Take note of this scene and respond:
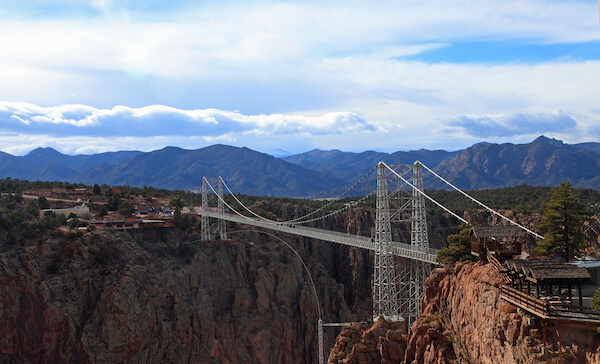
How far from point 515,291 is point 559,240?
7.86 meters

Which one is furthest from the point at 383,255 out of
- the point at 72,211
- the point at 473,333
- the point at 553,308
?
the point at 72,211

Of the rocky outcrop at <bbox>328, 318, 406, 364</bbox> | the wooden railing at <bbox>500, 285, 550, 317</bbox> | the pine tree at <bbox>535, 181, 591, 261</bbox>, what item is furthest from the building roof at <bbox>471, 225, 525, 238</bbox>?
the rocky outcrop at <bbox>328, 318, 406, 364</bbox>

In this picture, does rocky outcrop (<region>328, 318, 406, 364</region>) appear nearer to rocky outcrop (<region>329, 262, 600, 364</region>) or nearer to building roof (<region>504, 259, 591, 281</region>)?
rocky outcrop (<region>329, 262, 600, 364</region>)

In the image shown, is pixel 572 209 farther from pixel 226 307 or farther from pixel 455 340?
pixel 226 307

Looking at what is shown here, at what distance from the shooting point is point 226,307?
2574 inches

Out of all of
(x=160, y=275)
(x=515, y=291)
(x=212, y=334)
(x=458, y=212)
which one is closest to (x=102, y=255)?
(x=160, y=275)

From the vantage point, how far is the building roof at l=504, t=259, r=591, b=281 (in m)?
18.5

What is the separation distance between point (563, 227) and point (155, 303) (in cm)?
4217

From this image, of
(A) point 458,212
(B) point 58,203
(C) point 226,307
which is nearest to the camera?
(C) point 226,307

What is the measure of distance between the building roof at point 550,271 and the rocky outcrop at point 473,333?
4.63 feet

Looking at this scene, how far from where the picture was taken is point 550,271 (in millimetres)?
18875

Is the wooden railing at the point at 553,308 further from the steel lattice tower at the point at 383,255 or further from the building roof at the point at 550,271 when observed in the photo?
the steel lattice tower at the point at 383,255

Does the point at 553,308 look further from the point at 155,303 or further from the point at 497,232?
the point at 155,303

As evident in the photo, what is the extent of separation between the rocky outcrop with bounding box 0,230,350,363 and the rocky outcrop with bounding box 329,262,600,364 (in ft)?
95.8
